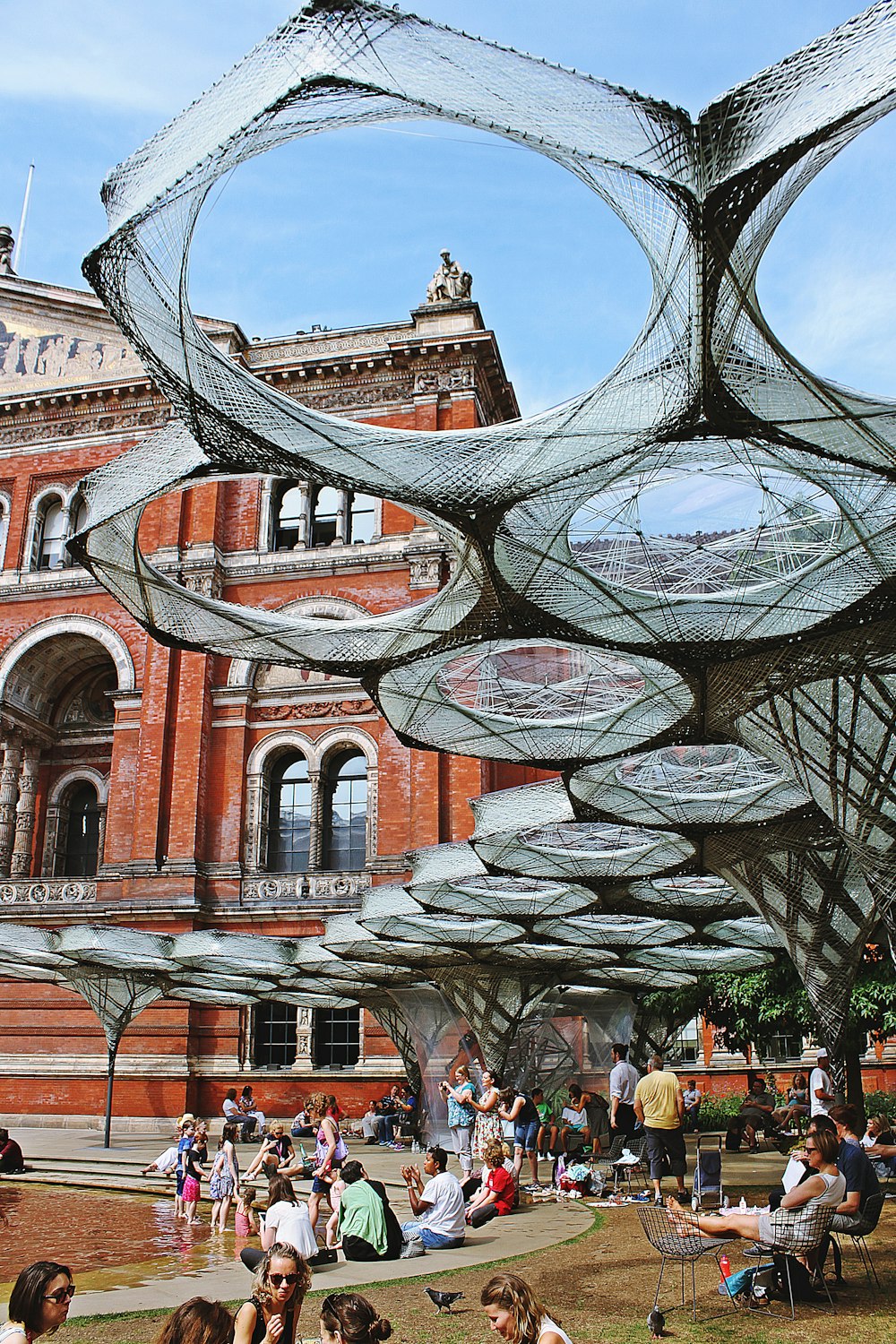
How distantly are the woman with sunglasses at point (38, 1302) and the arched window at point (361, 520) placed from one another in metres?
28.9

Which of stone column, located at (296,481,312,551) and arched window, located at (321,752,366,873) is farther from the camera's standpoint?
stone column, located at (296,481,312,551)

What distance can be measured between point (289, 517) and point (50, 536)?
7.11 m

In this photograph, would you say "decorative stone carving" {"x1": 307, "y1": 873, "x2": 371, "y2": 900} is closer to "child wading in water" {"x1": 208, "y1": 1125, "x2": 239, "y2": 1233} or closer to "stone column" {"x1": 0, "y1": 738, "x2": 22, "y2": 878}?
"stone column" {"x1": 0, "y1": 738, "x2": 22, "y2": 878}

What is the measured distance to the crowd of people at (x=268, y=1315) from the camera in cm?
391

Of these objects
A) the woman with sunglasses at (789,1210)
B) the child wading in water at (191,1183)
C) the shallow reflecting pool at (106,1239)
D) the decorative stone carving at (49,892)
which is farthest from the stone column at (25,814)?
the woman with sunglasses at (789,1210)

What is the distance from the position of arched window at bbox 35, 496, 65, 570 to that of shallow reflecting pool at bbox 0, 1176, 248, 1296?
21497 mm

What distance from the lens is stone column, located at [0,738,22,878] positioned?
32750 millimetres

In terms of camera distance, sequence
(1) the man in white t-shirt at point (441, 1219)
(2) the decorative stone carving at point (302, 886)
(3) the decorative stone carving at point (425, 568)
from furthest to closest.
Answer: (3) the decorative stone carving at point (425, 568) → (2) the decorative stone carving at point (302, 886) → (1) the man in white t-shirt at point (441, 1219)

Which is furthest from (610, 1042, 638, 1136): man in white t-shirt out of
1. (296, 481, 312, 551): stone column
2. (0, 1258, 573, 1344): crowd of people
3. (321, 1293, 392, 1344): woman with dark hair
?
(296, 481, 312, 551): stone column

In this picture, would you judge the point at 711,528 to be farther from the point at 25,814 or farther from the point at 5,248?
the point at 5,248

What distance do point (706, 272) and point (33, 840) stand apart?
100ft

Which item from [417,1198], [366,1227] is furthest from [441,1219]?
[366,1227]

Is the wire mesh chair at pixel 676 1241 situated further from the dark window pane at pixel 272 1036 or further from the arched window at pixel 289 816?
the arched window at pixel 289 816

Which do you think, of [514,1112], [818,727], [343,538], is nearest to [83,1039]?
[343,538]
